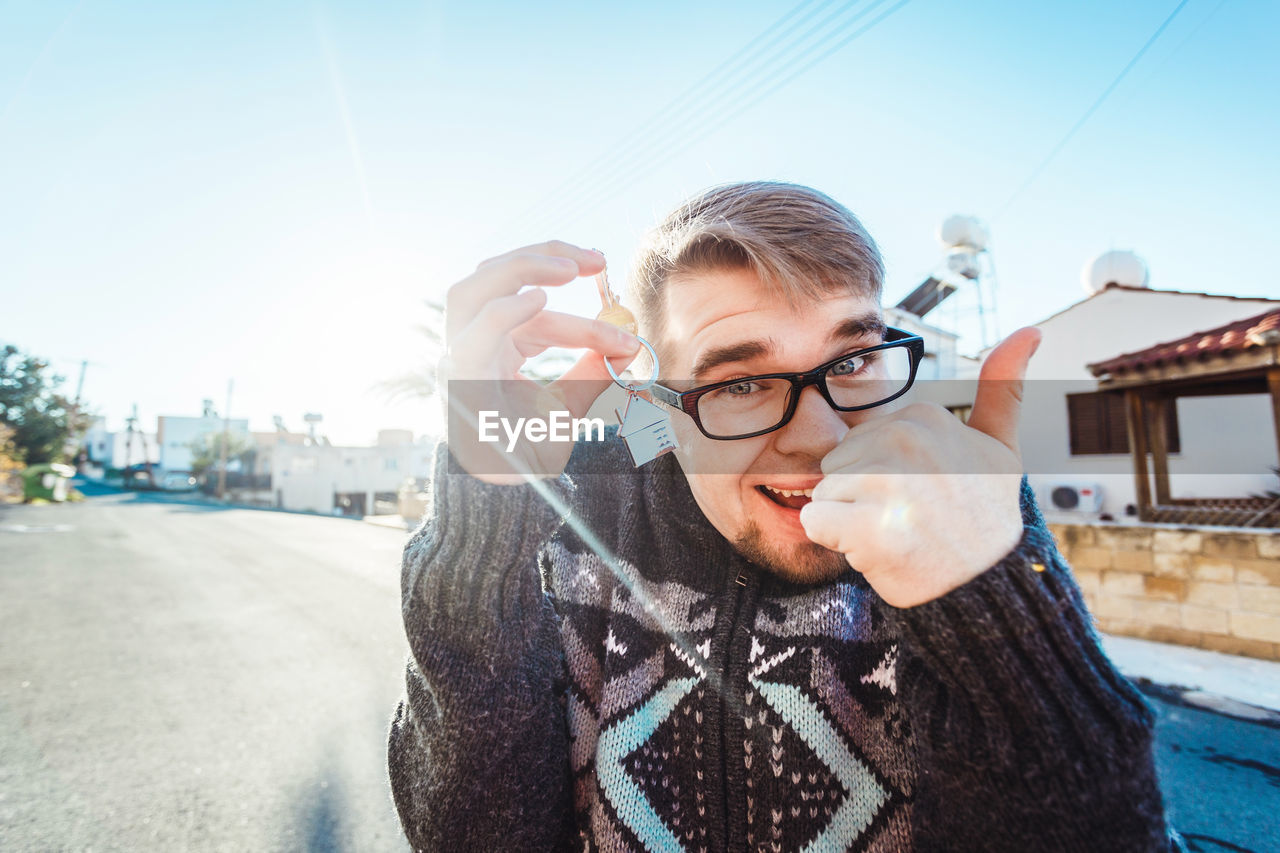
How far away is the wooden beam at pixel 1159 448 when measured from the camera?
748 cm

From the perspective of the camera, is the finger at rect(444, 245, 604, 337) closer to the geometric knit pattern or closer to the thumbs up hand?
the thumbs up hand

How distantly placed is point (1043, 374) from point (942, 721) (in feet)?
48.6

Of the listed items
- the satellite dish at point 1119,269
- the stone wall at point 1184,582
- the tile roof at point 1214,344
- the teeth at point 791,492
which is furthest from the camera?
the satellite dish at point 1119,269

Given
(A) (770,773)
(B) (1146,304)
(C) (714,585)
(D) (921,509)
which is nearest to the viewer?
(D) (921,509)

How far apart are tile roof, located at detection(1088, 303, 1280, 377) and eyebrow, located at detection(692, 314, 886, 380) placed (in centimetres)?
681

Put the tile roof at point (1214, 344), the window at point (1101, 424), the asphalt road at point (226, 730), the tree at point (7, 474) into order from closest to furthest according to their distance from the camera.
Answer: the asphalt road at point (226, 730), the tile roof at point (1214, 344), the window at point (1101, 424), the tree at point (7, 474)

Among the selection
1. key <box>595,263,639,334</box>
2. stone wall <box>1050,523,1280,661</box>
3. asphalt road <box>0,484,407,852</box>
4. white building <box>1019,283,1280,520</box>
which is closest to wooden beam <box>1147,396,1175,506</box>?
stone wall <box>1050,523,1280,661</box>

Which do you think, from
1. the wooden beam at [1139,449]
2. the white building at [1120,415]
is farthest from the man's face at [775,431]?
the white building at [1120,415]

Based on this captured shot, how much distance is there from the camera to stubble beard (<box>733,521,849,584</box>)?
1.27 metres

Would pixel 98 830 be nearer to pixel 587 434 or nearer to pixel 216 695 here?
pixel 216 695

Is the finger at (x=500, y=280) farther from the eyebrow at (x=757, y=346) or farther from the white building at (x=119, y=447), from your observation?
the white building at (x=119, y=447)

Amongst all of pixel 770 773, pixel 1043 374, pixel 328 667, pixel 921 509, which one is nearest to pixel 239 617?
pixel 328 667

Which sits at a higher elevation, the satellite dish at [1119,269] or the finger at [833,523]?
the satellite dish at [1119,269]

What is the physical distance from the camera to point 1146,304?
39.1 feet
